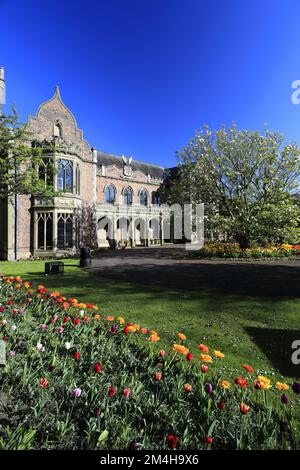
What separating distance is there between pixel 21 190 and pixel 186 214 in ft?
41.0

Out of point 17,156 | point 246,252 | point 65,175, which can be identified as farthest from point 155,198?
point 17,156

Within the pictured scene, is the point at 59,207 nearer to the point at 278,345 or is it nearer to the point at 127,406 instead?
the point at 278,345

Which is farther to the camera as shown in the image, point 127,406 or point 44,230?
point 44,230

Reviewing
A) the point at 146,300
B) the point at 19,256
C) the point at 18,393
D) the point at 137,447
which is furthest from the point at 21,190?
the point at 137,447

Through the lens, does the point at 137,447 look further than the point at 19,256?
No

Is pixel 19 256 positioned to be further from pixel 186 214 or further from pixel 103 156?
pixel 103 156

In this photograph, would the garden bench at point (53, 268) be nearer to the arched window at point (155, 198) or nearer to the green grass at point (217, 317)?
the green grass at point (217, 317)

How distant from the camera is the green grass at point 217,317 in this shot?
4215mm

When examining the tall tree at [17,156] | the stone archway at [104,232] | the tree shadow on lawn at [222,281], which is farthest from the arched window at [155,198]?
the tree shadow on lawn at [222,281]

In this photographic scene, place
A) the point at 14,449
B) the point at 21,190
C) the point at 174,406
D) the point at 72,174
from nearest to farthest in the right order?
the point at 14,449, the point at 174,406, the point at 21,190, the point at 72,174

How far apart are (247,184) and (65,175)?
15288mm

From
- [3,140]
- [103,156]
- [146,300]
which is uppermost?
[103,156]

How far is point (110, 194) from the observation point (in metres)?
31.9

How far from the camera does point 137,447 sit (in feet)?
6.41
